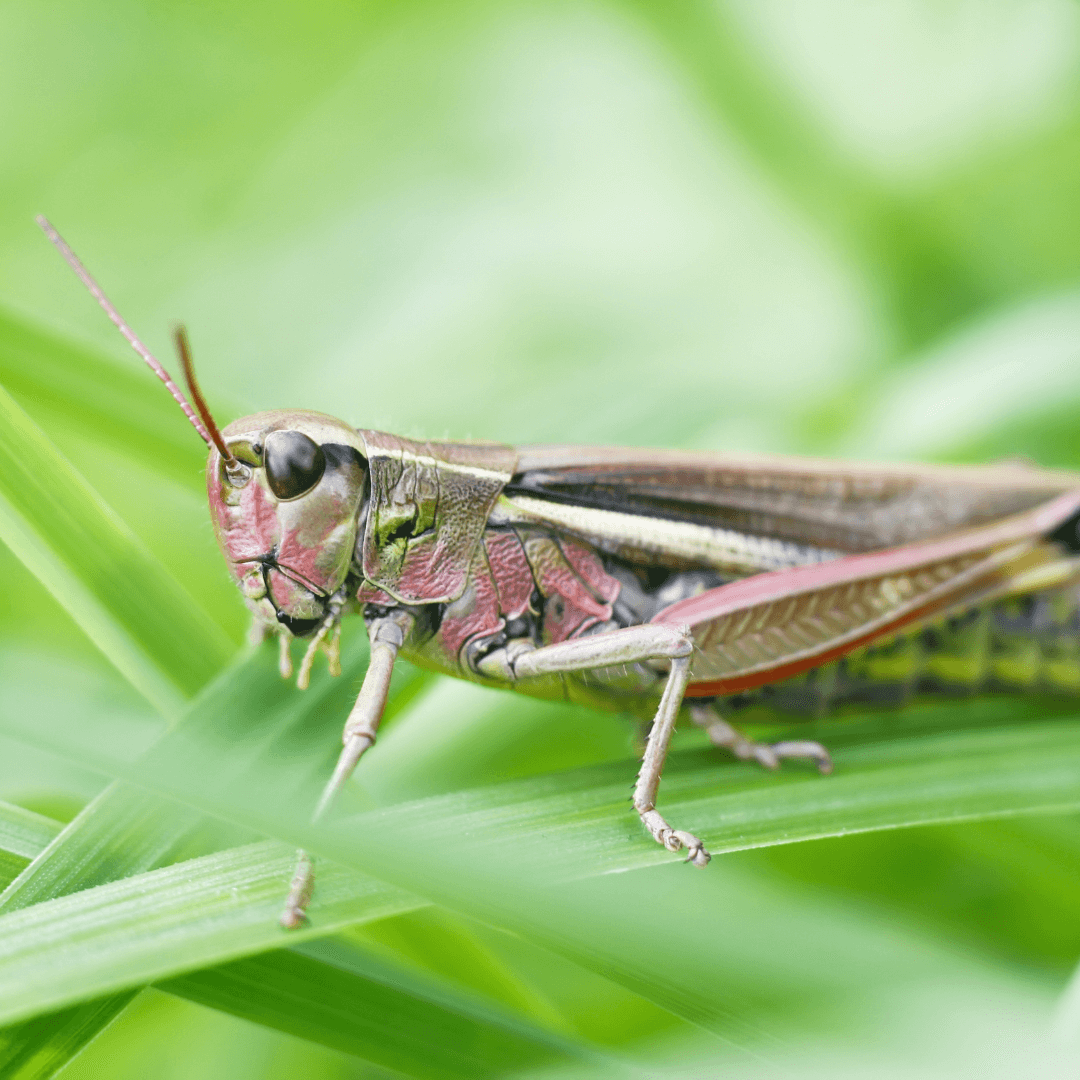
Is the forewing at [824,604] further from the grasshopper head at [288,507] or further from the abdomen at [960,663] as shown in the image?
the grasshopper head at [288,507]

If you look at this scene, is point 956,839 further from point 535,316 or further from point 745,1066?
point 535,316

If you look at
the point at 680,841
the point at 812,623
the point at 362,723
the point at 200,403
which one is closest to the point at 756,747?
the point at 812,623

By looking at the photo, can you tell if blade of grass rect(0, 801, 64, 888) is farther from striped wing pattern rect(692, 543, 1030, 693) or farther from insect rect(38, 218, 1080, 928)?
striped wing pattern rect(692, 543, 1030, 693)

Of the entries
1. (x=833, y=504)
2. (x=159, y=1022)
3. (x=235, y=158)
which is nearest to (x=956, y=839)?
(x=833, y=504)

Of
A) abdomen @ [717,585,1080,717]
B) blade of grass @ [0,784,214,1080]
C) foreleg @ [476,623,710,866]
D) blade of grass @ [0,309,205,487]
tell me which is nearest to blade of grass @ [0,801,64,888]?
blade of grass @ [0,784,214,1080]

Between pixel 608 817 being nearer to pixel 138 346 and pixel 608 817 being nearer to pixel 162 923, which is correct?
pixel 162 923

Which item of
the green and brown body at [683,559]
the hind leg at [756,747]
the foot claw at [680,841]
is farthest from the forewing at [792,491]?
the foot claw at [680,841]
